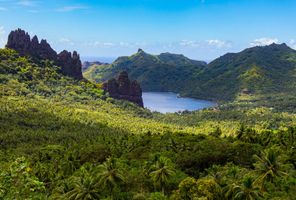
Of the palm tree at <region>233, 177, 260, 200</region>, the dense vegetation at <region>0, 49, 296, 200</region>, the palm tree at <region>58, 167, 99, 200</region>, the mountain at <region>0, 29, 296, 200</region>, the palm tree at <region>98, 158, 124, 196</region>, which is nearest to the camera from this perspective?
the palm tree at <region>233, 177, 260, 200</region>

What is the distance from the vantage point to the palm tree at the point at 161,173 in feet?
287

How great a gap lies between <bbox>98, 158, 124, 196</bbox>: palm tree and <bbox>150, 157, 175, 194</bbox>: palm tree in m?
7.26

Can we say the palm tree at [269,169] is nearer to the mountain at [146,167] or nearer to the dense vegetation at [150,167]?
the dense vegetation at [150,167]

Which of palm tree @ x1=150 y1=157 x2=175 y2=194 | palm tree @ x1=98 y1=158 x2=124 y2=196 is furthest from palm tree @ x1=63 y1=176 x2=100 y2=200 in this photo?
palm tree @ x1=150 y1=157 x2=175 y2=194

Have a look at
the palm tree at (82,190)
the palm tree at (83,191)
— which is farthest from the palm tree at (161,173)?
the palm tree at (83,191)

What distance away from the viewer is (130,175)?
93875mm

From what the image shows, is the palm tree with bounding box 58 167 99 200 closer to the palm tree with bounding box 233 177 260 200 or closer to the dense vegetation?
the dense vegetation

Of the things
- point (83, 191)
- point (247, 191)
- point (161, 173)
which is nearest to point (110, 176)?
point (83, 191)

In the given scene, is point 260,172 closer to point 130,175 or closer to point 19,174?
point 130,175

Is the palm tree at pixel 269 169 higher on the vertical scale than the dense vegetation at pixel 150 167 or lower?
higher

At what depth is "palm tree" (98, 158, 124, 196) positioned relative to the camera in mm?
86338

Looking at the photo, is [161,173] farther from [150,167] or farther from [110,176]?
[110,176]

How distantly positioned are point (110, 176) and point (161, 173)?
1105 centimetres

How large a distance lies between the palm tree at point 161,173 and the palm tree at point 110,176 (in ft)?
23.8
